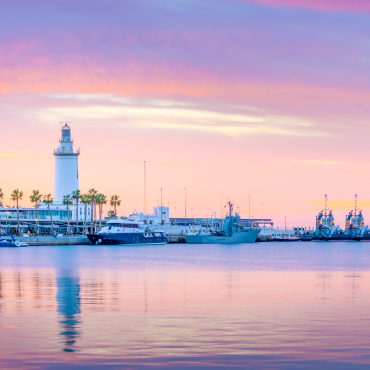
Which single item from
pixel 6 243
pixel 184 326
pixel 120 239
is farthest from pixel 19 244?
pixel 184 326

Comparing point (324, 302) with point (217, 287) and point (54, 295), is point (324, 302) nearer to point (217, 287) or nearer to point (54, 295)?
point (217, 287)

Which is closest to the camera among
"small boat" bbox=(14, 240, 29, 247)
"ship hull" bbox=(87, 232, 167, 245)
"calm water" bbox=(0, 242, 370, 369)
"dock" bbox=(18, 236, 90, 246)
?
"calm water" bbox=(0, 242, 370, 369)

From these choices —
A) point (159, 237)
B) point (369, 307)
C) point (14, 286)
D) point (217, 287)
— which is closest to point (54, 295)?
point (14, 286)

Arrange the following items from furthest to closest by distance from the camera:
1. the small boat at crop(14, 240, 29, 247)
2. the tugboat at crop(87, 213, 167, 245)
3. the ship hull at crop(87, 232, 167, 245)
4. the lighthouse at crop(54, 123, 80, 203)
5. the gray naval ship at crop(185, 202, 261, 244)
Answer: the gray naval ship at crop(185, 202, 261, 244), the lighthouse at crop(54, 123, 80, 203), the tugboat at crop(87, 213, 167, 245), the ship hull at crop(87, 232, 167, 245), the small boat at crop(14, 240, 29, 247)

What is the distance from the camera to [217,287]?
4075cm

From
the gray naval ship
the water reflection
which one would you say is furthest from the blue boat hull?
the water reflection

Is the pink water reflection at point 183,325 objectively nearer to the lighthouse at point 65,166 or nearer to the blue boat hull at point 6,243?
the blue boat hull at point 6,243

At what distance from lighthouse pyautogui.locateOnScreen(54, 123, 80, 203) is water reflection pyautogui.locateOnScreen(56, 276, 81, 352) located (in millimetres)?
119962

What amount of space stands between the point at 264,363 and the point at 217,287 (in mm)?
23935

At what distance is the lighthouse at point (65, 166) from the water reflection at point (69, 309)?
119962 mm

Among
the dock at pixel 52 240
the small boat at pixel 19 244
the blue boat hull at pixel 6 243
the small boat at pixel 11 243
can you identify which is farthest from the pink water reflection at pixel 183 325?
the dock at pixel 52 240

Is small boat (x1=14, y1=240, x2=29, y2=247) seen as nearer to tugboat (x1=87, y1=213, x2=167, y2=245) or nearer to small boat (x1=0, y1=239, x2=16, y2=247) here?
small boat (x1=0, y1=239, x2=16, y2=247)

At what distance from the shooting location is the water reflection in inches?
811

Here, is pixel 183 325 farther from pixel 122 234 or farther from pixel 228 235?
pixel 228 235
